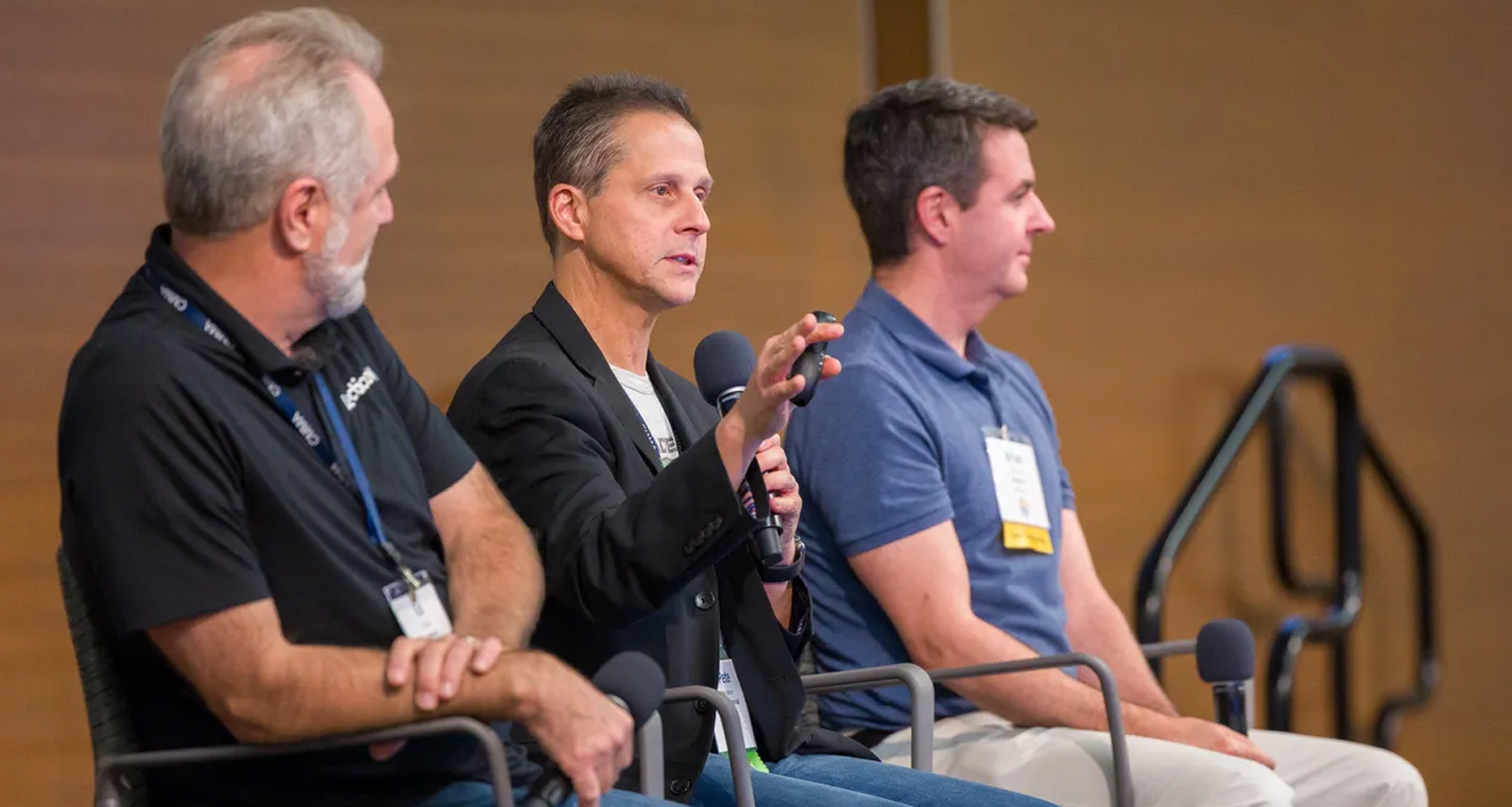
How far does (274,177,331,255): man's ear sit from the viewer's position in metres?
1.76

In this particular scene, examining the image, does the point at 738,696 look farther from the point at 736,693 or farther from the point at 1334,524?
the point at 1334,524

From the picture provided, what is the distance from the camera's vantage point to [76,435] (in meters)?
1.65

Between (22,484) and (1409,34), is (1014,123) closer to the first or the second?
(22,484)

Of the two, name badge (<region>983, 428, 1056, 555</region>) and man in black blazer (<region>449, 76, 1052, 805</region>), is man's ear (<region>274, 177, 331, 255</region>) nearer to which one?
man in black blazer (<region>449, 76, 1052, 805</region>)

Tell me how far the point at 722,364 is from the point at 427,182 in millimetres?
1475

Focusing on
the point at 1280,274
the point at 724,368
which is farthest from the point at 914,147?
the point at 1280,274

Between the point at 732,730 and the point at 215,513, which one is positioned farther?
the point at 732,730

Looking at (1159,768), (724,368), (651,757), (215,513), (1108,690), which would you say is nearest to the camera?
(215,513)

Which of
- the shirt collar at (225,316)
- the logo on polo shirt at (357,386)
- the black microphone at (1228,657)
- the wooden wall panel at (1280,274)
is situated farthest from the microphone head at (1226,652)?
the wooden wall panel at (1280,274)

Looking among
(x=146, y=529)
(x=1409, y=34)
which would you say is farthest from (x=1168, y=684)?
(x=146, y=529)

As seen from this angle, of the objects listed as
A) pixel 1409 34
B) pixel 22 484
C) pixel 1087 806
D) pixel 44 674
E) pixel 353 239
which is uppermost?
pixel 1409 34

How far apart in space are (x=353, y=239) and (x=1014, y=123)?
5.67ft

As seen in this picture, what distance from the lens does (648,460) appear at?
2.26 metres

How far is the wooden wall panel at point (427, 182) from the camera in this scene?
3002 millimetres
